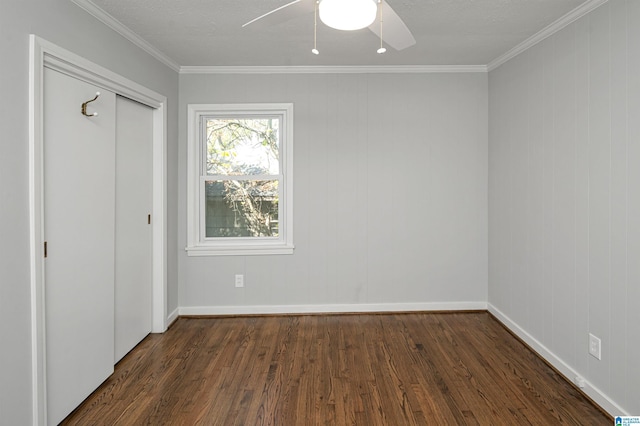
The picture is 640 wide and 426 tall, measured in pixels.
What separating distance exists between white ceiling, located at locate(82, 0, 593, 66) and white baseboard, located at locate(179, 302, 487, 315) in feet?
8.03

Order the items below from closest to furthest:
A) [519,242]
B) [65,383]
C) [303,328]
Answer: [65,383]
[519,242]
[303,328]

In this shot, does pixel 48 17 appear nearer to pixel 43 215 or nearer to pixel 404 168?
pixel 43 215

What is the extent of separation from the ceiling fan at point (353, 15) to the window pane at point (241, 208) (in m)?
2.26

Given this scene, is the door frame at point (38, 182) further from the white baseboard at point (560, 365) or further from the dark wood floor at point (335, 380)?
the white baseboard at point (560, 365)

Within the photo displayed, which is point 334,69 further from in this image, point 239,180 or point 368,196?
point 239,180

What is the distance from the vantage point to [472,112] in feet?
12.9

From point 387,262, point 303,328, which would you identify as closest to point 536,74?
point 387,262

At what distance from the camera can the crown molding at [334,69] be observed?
3.83 metres

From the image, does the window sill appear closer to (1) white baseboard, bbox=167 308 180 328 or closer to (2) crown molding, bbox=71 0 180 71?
(1) white baseboard, bbox=167 308 180 328

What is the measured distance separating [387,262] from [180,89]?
109 inches

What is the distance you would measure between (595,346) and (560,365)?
0.42 meters

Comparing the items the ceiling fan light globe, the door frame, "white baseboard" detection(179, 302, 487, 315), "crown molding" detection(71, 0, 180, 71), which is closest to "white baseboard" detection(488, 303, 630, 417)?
"white baseboard" detection(179, 302, 487, 315)

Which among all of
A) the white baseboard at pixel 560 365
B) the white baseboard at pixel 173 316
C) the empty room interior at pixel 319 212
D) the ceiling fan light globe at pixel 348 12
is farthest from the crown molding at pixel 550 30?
the white baseboard at pixel 173 316

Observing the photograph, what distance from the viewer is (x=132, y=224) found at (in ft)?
10.3
